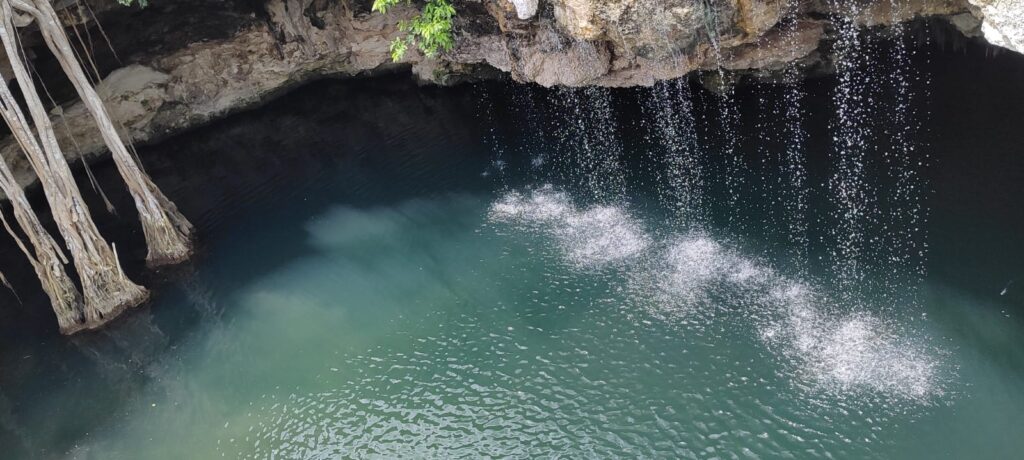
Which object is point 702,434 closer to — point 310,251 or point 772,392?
point 772,392

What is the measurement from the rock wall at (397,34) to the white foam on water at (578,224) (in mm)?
2635

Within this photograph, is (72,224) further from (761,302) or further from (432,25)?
(761,302)

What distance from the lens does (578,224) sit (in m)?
13.9

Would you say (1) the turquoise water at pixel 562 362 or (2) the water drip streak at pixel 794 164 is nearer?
(1) the turquoise water at pixel 562 362

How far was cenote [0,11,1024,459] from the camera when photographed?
951 cm

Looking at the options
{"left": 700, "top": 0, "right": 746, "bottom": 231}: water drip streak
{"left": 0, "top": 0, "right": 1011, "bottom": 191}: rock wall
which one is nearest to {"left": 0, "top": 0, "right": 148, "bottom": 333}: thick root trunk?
{"left": 0, "top": 0, "right": 1011, "bottom": 191}: rock wall

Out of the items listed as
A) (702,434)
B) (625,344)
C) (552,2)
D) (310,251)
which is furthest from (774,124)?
(310,251)

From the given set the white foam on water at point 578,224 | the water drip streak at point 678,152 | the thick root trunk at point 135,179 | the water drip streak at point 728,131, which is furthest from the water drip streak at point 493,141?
the thick root trunk at point 135,179

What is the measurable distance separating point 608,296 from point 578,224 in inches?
96.4

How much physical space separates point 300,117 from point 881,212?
1679 centimetres

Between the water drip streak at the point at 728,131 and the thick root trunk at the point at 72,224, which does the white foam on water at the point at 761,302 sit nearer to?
the water drip streak at the point at 728,131

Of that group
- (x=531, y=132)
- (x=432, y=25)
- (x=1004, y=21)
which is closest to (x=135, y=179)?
(x=432, y=25)

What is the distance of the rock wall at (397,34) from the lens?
463 inches

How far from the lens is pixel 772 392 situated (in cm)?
952
